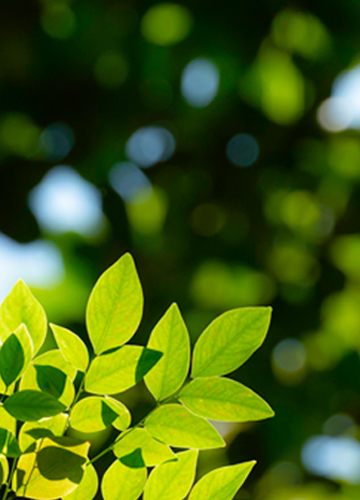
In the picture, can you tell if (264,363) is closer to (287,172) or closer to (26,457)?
(287,172)

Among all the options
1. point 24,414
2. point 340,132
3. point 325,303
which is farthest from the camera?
point 340,132

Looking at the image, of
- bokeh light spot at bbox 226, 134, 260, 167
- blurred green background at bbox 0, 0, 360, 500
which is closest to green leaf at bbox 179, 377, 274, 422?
blurred green background at bbox 0, 0, 360, 500

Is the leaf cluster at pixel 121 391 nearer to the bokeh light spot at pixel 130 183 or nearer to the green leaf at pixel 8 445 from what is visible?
the green leaf at pixel 8 445

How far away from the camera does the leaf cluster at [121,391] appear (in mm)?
167

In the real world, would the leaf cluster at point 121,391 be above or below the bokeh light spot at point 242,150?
above

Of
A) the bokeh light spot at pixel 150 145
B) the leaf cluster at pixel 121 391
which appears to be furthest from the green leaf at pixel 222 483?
the bokeh light spot at pixel 150 145

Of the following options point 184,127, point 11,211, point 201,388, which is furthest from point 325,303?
point 201,388

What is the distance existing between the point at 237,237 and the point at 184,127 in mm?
470

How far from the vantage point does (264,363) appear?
5.26ft

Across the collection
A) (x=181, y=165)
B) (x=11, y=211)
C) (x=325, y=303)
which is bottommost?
(x=325, y=303)

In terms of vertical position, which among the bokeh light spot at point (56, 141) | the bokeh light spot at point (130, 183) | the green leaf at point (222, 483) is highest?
the green leaf at point (222, 483)

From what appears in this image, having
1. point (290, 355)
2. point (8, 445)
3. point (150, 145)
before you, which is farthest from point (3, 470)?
point (150, 145)

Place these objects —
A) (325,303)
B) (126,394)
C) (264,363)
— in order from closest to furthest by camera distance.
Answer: (126,394) < (264,363) < (325,303)

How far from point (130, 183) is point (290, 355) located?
868 millimetres
